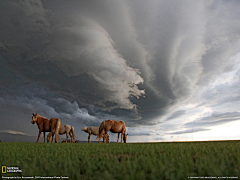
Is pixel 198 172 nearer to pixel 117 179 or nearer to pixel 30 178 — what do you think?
pixel 117 179

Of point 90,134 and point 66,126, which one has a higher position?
point 66,126

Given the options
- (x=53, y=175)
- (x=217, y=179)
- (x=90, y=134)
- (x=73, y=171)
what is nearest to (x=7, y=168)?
(x=53, y=175)

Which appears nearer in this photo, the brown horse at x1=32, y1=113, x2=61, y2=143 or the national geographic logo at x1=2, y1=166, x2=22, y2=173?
the national geographic logo at x1=2, y1=166, x2=22, y2=173

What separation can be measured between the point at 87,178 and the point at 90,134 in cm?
2701

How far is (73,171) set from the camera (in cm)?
163

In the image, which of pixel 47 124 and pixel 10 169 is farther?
pixel 47 124

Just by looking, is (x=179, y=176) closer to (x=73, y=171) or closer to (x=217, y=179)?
(x=217, y=179)

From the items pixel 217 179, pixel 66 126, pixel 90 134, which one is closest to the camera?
pixel 217 179

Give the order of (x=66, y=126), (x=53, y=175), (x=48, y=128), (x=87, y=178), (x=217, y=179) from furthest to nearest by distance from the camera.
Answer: (x=66, y=126) → (x=48, y=128) → (x=53, y=175) → (x=87, y=178) → (x=217, y=179)

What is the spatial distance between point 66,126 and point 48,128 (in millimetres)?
7721

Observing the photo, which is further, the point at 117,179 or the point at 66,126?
the point at 66,126

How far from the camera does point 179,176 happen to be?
4.44ft

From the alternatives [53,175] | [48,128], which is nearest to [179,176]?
[53,175]

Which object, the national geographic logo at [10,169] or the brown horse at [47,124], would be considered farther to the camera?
the brown horse at [47,124]
